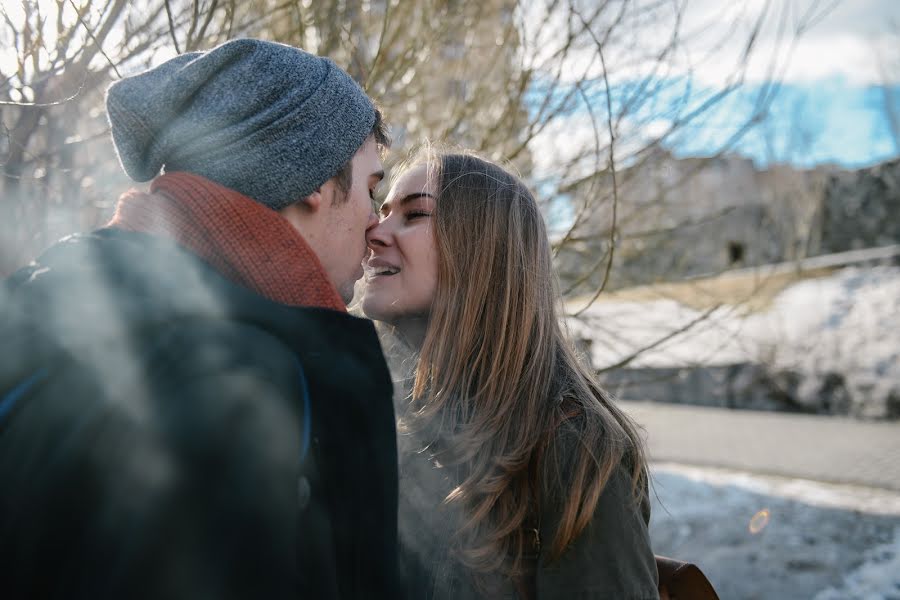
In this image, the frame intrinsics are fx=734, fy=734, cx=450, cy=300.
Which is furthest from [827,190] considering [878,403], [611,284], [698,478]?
[611,284]

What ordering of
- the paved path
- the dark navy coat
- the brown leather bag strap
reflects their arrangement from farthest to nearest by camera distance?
1. the paved path
2. the brown leather bag strap
3. the dark navy coat

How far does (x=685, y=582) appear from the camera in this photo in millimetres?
1725

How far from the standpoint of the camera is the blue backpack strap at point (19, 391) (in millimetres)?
879

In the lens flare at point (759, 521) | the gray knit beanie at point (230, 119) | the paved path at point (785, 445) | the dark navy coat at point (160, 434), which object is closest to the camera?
the dark navy coat at point (160, 434)

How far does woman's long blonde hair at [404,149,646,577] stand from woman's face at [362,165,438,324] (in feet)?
0.12

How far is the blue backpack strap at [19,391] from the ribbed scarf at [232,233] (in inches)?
11.7

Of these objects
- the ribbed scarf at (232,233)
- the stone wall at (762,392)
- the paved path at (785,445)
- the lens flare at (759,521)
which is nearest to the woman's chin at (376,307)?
the ribbed scarf at (232,233)

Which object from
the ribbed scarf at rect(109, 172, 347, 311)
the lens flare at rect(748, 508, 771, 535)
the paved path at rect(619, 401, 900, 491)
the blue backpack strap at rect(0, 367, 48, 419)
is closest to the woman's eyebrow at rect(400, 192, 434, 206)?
the ribbed scarf at rect(109, 172, 347, 311)

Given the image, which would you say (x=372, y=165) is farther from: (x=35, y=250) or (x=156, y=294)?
(x=35, y=250)

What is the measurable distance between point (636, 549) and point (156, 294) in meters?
1.13

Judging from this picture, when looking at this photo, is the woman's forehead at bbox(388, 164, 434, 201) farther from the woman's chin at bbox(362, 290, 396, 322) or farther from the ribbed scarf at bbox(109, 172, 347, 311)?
the ribbed scarf at bbox(109, 172, 347, 311)

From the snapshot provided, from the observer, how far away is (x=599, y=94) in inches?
124

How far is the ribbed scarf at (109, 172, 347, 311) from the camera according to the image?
3.76 ft

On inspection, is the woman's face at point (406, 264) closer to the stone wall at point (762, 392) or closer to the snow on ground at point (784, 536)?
the snow on ground at point (784, 536)
